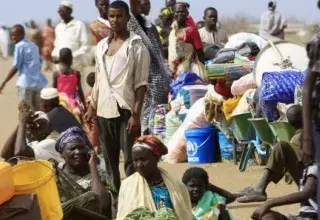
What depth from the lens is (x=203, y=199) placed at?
26.1 ft

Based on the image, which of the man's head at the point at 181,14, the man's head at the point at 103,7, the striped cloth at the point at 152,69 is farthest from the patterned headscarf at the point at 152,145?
the man's head at the point at 181,14

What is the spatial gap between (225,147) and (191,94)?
0.95 meters

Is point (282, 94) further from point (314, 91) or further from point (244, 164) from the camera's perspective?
point (314, 91)

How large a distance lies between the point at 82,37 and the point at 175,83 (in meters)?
3.04

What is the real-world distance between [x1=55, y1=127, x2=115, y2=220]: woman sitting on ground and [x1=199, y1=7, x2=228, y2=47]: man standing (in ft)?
25.8

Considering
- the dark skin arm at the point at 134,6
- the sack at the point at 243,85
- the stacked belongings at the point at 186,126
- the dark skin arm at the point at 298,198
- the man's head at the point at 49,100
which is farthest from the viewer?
the stacked belongings at the point at 186,126

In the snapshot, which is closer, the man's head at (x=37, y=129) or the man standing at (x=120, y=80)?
the man standing at (x=120, y=80)

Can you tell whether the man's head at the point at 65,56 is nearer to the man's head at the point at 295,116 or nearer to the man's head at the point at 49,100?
the man's head at the point at 49,100

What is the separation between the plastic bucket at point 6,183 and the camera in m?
6.33

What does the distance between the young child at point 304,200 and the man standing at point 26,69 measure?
27.9 feet

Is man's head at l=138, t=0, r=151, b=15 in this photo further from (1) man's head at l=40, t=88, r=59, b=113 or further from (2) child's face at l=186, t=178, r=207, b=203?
(2) child's face at l=186, t=178, r=207, b=203

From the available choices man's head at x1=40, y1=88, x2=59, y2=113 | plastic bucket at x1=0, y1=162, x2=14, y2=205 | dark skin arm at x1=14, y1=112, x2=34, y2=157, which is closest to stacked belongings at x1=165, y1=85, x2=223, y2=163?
man's head at x1=40, y1=88, x2=59, y2=113

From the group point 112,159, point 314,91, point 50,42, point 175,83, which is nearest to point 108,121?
point 112,159

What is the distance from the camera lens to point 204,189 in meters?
8.06
